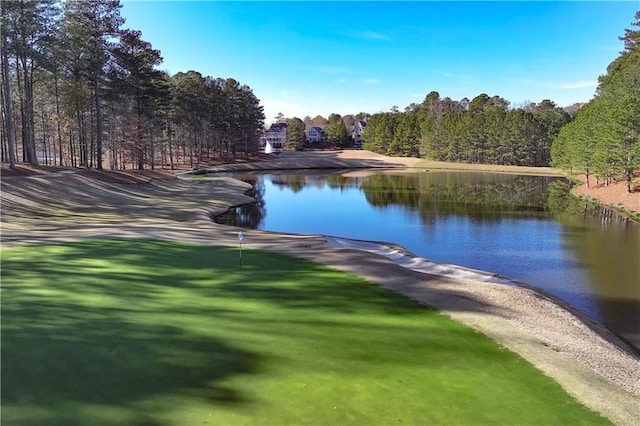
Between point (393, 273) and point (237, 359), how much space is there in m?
9.27

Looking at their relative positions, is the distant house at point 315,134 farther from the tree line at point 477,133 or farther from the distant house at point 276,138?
the tree line at point 477,133

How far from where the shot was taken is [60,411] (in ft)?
17.8

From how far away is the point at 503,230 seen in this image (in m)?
29.3

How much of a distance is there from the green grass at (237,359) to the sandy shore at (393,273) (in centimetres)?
89

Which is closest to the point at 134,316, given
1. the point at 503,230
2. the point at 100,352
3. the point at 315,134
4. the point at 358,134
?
the point at 100,352

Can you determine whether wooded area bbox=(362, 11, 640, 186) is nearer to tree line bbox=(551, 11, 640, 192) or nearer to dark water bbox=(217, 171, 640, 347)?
tree line bbox=(551, 11, 640, 192)

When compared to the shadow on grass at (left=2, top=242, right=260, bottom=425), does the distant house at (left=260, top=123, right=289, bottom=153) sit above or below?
above

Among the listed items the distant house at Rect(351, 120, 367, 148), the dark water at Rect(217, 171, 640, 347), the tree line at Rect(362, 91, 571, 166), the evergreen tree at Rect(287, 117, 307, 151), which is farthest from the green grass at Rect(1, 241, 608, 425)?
the distant house at Rect(351, 120, 367, 148)

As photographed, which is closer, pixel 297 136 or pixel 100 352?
pixel 100 352

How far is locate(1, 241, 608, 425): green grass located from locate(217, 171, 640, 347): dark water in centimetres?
756

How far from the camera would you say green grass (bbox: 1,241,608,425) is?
19.6ft

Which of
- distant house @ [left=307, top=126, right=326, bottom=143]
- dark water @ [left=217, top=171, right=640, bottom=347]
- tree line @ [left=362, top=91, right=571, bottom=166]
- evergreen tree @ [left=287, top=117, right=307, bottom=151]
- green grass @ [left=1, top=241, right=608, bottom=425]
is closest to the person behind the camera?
green grass @ [left=1, top=241, right=608, bottom=425]

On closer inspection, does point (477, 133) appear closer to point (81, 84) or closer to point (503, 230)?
point (503, 230)

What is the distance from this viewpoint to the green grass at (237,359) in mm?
5977
